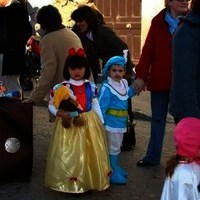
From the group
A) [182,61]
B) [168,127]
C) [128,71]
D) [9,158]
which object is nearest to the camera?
[182,61]

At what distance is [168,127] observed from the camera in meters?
8.17

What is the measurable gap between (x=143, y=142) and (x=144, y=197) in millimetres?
2079

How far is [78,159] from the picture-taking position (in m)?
5.11

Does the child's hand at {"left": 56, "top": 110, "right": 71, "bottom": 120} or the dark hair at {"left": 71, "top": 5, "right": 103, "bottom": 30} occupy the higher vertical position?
the dark hair at {"left": 71, "top": 5, "right": 103, "bottom": 30}

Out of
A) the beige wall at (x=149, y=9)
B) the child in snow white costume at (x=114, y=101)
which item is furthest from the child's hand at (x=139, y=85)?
the beige wall at (x=149, y=9)

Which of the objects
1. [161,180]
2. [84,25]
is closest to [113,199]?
[161,180]

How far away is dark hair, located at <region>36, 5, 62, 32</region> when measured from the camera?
6.05 m

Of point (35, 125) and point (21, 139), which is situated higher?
point (21, 139)

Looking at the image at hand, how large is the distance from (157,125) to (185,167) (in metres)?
2.64

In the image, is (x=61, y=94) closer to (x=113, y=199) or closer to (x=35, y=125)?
(x=113, y=199)

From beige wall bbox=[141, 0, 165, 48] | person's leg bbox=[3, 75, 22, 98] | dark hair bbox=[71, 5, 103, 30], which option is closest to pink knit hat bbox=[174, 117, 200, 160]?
dark hair bbox=[71, 5, 103, 30]

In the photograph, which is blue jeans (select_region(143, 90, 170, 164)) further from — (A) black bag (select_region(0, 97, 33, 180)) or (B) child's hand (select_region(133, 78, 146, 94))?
(A) black bag (select_region(0, 97, 33, 180))

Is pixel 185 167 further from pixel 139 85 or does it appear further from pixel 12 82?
pixel 12 82

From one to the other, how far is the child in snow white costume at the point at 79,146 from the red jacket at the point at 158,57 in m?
0.75
